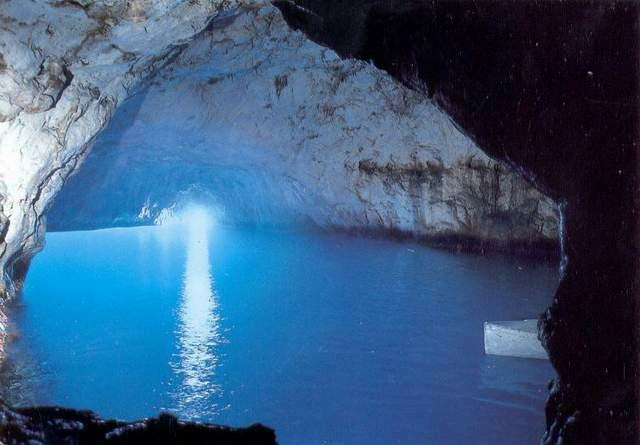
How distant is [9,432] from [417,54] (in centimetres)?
373

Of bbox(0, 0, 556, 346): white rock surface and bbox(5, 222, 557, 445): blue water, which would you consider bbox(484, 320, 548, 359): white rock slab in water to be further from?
bbox(0, 0, 556, 346): white rock surface

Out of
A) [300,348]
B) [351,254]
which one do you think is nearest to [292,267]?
[351,254]

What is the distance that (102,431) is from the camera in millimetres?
3178

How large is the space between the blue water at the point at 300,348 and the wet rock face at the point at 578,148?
38.2 inches

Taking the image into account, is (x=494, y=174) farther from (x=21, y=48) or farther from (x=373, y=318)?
(x=21, y=48)

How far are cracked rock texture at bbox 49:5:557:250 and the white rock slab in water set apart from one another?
229 inches

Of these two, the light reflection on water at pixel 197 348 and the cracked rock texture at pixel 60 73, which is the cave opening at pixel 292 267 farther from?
the cracked rock texture at pixel 60 73

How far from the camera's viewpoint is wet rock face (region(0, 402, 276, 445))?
305cm

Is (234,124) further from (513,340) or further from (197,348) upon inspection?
(513,340)

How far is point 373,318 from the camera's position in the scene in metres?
6.36

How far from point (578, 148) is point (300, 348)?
3.39 meters

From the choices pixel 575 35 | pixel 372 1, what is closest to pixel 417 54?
pixel 372 1

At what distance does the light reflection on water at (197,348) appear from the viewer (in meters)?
3.92

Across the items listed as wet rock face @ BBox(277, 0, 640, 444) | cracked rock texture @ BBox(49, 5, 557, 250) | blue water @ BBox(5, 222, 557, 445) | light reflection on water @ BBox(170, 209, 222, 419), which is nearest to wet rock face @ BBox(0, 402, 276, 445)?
blue water @ BBox(5, 222, 557, 445)
